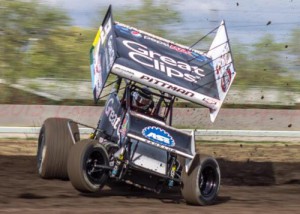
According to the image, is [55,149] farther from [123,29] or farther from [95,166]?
[123,29]

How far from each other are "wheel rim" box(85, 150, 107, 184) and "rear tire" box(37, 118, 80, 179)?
0.70 meters

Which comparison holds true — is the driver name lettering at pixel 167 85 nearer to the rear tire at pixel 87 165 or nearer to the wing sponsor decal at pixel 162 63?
the wing sponsor decal at pixel 162 63

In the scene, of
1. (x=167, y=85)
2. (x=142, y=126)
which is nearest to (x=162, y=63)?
(x=167, y=85)

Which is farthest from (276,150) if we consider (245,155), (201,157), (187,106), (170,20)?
(201,157)

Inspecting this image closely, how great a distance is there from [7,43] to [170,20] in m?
4.06

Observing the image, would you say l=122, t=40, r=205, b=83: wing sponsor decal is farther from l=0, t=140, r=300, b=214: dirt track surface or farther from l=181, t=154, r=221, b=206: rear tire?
l=0, t=140, r=300, b=214: dirt track surface

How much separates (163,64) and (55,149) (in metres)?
1.59

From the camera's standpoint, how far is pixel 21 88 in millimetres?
15930

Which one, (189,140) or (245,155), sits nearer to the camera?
(189,140)

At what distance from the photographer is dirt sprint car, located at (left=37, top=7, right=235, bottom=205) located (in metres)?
7.21

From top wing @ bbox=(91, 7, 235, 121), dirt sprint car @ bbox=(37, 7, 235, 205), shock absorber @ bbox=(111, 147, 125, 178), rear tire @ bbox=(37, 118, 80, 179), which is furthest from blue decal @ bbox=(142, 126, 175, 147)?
rear tire @ bbox=(37, 118, 80, 179)

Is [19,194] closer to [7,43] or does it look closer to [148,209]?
Answer: [148,209]

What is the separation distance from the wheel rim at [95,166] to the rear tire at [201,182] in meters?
0.94

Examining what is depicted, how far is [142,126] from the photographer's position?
24.0 ft
